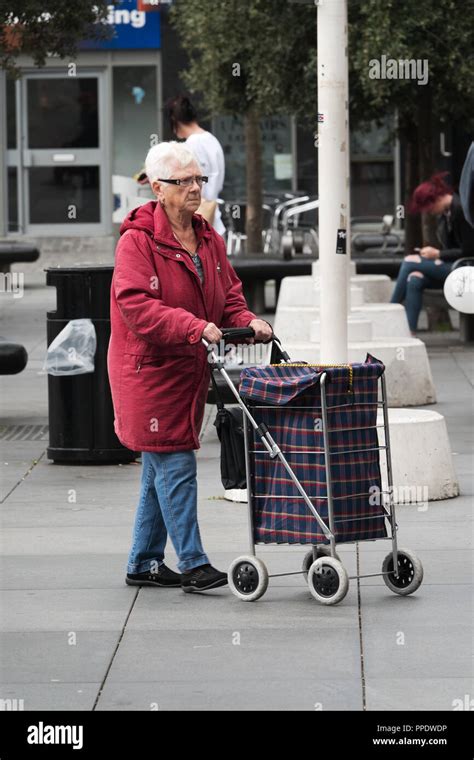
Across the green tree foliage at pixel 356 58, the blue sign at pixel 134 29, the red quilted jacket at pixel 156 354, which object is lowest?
the red quilted jacket at pixel 156 354

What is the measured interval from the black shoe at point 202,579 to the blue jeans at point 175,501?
24 millimetres

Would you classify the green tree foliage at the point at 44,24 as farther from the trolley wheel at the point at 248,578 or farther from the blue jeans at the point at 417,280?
the trolley wheel at the point at 248,578

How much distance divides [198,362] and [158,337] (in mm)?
308

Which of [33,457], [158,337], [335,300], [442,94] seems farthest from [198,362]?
[442,94]

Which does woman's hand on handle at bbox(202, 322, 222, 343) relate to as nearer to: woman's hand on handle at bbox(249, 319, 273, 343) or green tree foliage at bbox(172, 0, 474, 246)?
woman's hand on handle at bbox(249, 319, 273, 343)

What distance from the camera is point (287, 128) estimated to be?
28297 mm

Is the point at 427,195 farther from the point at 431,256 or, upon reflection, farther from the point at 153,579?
the point at 153,579

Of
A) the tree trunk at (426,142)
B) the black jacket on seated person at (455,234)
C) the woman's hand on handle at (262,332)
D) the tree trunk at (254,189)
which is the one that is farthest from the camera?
the tree trunk at (254,189)

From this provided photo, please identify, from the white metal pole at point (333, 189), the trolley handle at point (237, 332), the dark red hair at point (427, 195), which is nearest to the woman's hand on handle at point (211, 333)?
the trolley handle at point (237, 332)

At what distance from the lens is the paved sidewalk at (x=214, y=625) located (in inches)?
189

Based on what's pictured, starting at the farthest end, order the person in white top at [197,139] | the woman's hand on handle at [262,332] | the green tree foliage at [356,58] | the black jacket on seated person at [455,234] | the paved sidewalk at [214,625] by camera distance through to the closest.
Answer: the green tree foliage at [356,58]
the black jacket on seated person at [455,234]
the person in white top at [197,139]
the woman's hand on handle at [262,332]
the paved sidewalk at [214,625]

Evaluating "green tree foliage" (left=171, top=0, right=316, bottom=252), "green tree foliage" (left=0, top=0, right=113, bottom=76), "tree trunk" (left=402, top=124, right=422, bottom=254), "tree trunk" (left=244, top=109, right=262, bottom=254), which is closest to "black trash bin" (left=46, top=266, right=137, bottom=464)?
"green tree foliage" (left=0, top=0, right=113, bottom=76)

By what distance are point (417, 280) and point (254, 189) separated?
947 cm
